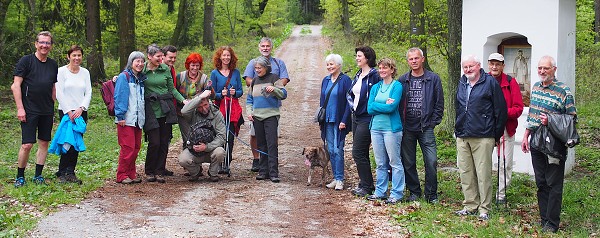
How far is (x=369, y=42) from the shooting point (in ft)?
113

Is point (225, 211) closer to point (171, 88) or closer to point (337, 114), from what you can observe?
point (337, 114)

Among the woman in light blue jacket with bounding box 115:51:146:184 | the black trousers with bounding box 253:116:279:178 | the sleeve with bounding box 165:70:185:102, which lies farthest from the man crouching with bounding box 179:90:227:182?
the woman in light blue jacket with bounding box 115:51:146:184

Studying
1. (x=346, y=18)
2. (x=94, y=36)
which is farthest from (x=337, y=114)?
(x=346, y=18)

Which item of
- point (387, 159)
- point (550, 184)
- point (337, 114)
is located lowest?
point (550, 184)

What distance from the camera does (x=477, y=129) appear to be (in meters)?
6.75

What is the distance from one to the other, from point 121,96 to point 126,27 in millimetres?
10686

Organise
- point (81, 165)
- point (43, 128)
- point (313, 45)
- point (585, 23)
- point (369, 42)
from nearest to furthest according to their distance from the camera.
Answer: point (43, 128)
point (81, 165)
point (585, 23)
point (369, 42)
point (313, 45)

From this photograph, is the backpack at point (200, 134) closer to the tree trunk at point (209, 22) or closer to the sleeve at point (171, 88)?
the sleeve at point (171, 88)

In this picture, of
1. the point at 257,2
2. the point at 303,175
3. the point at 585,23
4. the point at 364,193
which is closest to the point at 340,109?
the point at 364,193

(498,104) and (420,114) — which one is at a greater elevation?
(498,104)

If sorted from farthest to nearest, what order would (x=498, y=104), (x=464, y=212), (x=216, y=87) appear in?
(x=216, y=87)
(x=464, y=212)
(x=498, y=104)

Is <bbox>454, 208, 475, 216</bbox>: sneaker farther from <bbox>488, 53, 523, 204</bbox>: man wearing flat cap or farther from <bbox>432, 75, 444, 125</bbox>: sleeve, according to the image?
<bbox>432, 75, 444, 125</bbox>: sleeve

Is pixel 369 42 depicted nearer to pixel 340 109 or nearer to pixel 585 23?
pixel 585 23

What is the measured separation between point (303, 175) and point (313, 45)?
33.9 meters
